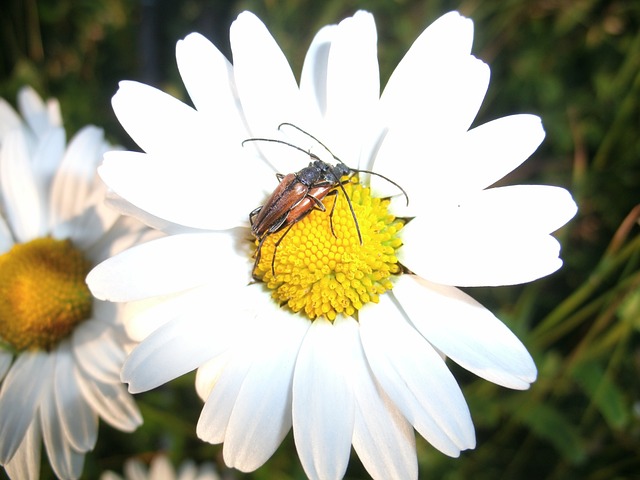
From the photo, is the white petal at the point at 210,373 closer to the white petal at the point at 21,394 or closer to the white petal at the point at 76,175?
the white petal at the point at 21,394

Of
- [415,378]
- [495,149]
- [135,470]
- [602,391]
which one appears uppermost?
[495,149]

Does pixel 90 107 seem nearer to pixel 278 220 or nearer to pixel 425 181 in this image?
pixel 278 220

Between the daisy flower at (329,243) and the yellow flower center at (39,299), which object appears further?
the yellow flower center at (39,299)

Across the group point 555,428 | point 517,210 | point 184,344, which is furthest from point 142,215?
point 555,428

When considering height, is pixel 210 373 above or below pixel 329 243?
below

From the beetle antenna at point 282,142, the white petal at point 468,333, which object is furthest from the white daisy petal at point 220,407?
the beetle antenna at point 282,142

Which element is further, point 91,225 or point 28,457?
point 91,225

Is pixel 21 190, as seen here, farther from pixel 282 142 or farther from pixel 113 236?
pixel 282 142

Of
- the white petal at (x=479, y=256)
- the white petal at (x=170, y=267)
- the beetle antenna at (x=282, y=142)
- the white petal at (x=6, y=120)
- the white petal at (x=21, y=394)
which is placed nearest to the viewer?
the white petal at (x=479, y=256)
